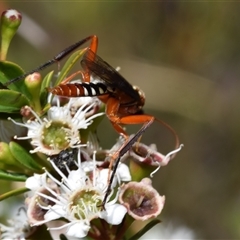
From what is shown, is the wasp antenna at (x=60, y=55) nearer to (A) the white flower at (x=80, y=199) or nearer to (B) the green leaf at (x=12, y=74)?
(B) the green leaf at (x=12, y=74)

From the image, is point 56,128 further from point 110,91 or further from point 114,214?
point 114,214

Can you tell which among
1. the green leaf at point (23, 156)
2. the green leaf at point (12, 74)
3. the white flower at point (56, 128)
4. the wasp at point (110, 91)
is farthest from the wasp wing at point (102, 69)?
the green leaf at point (23, 156)

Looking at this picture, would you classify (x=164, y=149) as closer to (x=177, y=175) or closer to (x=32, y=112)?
(x=177, y=175)

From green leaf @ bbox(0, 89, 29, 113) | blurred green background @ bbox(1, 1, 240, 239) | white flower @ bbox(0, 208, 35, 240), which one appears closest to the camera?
green leaf @ bbox(0, 89, 29, 113)

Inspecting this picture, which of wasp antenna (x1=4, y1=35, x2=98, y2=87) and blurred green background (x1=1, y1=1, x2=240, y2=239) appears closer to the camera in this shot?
wasp antenna (x1=4, y1=35, x2=98, y2=87)

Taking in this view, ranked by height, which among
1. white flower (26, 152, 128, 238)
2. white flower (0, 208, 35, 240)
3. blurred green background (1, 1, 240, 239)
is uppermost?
white flower (26, 152, 128, 238)

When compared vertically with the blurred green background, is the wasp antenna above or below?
above

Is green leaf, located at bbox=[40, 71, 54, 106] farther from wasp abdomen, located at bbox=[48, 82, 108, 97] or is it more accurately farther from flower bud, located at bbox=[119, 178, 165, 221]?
flower bud, located at bbox=[119, 178, 165, 221]

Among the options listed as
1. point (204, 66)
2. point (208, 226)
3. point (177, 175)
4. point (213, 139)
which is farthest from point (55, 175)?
point (204, 66)

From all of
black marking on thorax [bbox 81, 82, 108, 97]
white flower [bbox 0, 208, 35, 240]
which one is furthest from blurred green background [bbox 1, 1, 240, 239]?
black marking on thorax [bbox 81, 82, 108, 97]
